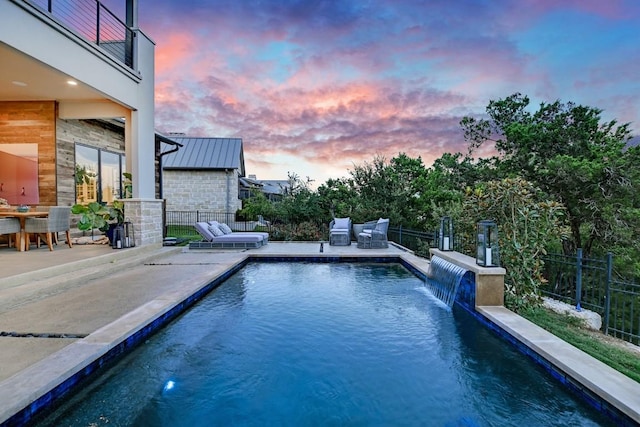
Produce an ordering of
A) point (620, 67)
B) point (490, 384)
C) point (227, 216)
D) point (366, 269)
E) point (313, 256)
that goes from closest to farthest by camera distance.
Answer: point (490, 384) → point (366, 269) → point (313, 256) → point (620, 67) → point (227, 216)

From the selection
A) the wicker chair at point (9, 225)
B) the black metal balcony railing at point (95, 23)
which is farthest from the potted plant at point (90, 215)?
the black metal balcony railing at point (95, 23)

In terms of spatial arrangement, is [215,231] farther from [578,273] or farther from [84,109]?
[578,273]

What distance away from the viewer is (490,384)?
306 centimetres

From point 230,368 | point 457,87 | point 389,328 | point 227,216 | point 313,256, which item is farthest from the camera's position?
point 227,216

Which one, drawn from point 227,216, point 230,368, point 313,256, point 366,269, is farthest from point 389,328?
point 227,216

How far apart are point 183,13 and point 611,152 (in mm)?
14884

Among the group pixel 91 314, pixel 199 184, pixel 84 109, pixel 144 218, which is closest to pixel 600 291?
pixel 91 314

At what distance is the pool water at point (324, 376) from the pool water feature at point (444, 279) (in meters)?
0.35

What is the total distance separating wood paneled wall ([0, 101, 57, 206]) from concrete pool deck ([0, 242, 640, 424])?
2335 mm

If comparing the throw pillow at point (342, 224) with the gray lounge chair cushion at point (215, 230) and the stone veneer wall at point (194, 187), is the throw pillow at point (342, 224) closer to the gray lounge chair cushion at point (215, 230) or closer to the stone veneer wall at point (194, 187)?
the gray lounge chair cushion at point (215, 230)

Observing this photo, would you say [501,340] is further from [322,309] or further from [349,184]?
[349,184]

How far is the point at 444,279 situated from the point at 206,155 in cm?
1719

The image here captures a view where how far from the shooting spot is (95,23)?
23.7 ft

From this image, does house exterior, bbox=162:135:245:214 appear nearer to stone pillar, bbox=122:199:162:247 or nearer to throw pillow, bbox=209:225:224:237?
throw pillow, bbox=209:225:224:237
